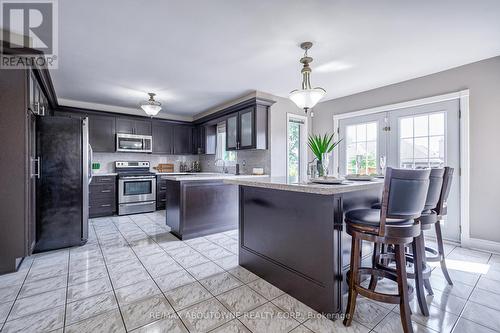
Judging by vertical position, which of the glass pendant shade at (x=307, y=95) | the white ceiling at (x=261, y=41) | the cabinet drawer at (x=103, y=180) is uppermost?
the white ceiling at (x=261, y=41)

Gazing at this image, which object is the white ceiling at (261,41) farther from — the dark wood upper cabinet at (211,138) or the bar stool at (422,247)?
the dark wood upper cabinet at (211,138)

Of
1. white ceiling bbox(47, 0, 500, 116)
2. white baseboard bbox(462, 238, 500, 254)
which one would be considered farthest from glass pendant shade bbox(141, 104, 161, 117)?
white baseboard bbox(462, 238, 500, 254)

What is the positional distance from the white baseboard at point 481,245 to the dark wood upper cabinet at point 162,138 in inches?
235

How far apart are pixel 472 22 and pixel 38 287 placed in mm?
4769

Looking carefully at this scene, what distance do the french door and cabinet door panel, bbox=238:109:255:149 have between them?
178 cm

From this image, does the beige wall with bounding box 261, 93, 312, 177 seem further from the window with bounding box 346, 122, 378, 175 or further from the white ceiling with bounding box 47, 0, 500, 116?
the window with bounding box 346, 122, 378, 175

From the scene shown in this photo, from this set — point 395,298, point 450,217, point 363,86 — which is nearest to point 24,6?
point 395,298

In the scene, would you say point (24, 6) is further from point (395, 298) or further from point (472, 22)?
point (472, 22)

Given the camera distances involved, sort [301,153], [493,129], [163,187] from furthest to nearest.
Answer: [163,187], [301,153], [493,129]

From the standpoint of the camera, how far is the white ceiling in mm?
2020

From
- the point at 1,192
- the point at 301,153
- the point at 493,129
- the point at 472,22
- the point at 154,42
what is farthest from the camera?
the point at 301,153

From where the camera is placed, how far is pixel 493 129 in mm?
2918

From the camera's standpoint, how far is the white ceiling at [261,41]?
6.63ft

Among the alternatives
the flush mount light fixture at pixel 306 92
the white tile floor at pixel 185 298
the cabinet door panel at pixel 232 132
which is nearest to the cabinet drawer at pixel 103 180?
the white tile floor at pixel 185 298
